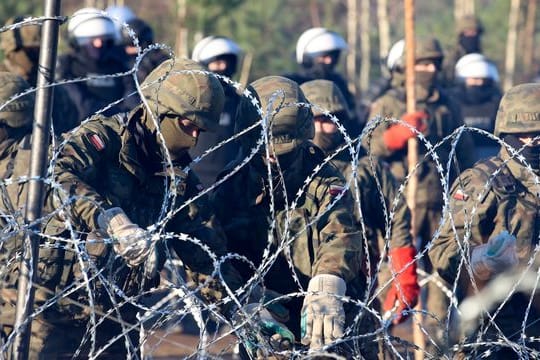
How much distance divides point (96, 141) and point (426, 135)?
5.30 meters

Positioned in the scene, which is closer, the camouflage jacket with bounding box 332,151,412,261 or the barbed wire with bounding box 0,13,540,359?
the barbed wire with bounding box 0,13,540,359

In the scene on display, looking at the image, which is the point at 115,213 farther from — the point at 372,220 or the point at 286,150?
the point at 372,220

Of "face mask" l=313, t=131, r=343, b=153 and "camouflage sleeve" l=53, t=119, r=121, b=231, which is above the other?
"camouflage sleeve" l=53, t=119, r=121, b=231

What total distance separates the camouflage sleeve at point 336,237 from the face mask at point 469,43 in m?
8.79

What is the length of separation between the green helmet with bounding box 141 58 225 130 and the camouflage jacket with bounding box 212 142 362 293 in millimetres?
454

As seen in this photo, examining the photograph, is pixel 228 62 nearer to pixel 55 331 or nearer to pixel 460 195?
pixel 460 195

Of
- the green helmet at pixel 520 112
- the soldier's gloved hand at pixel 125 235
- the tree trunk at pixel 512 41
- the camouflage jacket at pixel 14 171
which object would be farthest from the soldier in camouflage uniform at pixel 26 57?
the tree trunk at pixel 512 41

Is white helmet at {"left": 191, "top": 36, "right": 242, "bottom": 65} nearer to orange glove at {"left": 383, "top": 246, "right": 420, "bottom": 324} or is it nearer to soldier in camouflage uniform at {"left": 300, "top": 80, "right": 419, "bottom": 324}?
soldier in camouflage uniform at {"left": 300, "top": 80, "right": 419, "bottom": 324}

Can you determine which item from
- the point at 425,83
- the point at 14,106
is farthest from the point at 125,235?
the point at 425,83

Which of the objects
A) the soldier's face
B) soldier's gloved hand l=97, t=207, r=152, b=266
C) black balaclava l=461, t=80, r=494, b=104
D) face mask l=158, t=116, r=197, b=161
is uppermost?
face mask l=158, t=116, r=197, b=161

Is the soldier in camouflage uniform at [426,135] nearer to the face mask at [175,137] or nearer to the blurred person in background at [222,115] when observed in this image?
the blurred person in background at [222,115]

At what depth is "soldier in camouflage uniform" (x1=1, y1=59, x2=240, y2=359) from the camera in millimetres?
5996

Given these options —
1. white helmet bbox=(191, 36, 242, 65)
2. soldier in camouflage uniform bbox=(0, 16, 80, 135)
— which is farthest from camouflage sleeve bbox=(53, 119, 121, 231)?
white helmet bbox=(191, 36, 242, 65)

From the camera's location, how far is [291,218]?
253 inches
